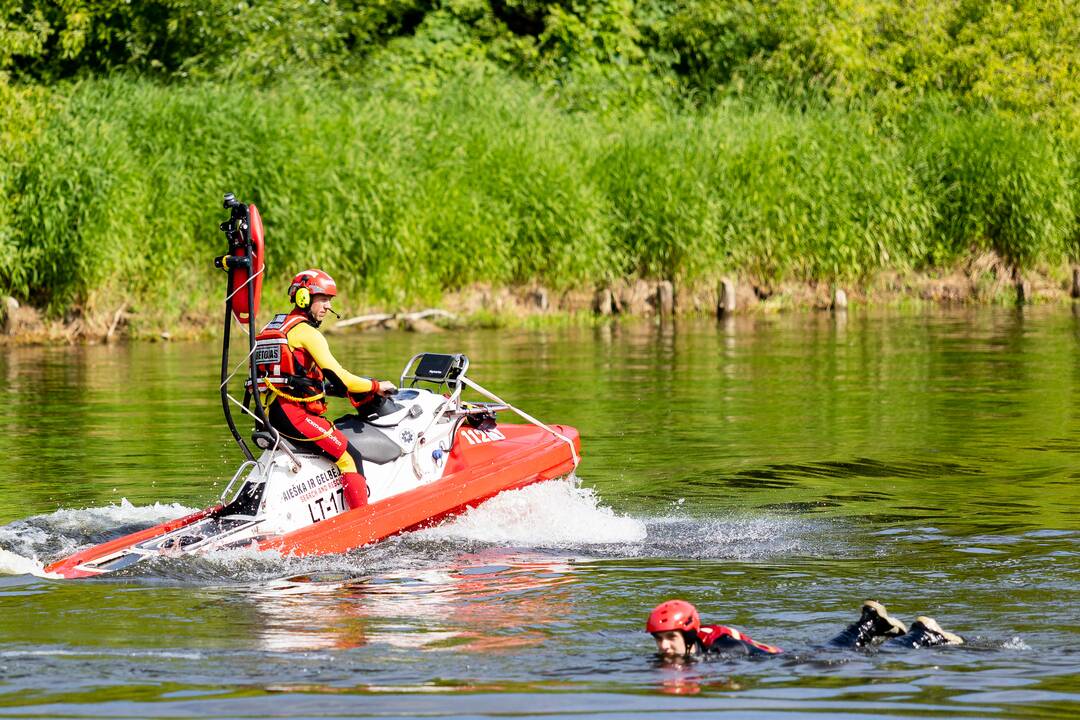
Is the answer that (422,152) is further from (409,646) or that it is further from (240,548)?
(409,646)

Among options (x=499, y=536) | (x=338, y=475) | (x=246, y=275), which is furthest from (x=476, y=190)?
(x=246, y=275)

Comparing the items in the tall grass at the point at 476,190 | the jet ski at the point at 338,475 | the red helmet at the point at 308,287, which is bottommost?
the jet ski at the point at 338,475

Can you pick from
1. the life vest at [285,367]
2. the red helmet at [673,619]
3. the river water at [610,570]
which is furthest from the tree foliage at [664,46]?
the red helmet at [673,619]

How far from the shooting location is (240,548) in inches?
418

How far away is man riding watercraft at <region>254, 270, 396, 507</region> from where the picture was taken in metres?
11.1

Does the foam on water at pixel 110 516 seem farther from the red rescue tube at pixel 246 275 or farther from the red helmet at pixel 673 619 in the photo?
the red helmet at pixel 673 619

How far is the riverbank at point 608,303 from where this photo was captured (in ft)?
89.1

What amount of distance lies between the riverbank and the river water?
6640 mm

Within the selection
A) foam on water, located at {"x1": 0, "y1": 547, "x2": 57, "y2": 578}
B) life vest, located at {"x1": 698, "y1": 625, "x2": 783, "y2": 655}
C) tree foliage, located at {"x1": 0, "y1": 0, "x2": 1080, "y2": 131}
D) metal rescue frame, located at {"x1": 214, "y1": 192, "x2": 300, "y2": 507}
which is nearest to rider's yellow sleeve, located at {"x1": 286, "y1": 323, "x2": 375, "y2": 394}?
metal rescue frame, located at {"x1": 214, "y1": 192, "x2": 300, "y2": 507}

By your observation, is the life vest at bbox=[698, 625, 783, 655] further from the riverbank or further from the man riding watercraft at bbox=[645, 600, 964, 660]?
the riverbank

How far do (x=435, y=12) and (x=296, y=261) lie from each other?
13.0 metres

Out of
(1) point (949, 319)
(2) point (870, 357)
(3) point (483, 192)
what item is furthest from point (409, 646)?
(1) point (949, 319)

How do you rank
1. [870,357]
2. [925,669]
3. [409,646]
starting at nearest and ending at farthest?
[925,669] < [409,646] < [870,357]

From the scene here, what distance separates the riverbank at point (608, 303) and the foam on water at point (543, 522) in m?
15.5
